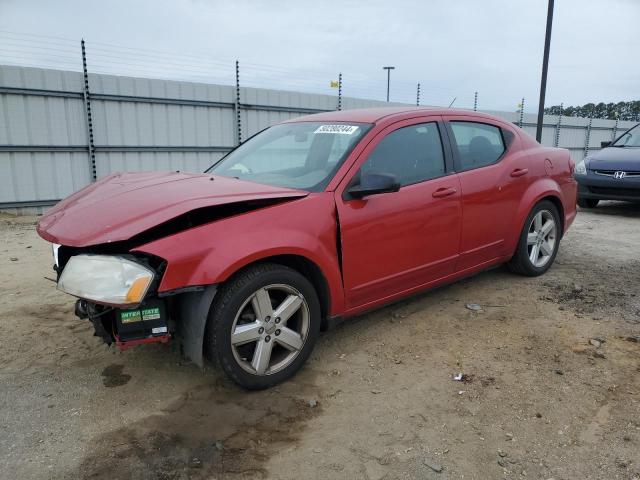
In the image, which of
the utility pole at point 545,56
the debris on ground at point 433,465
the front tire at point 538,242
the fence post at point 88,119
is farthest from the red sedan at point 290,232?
the utility pole at point 545,56

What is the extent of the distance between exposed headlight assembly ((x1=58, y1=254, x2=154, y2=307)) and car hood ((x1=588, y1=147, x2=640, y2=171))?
850cm

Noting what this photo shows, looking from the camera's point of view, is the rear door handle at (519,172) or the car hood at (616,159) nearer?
the rear door handle at (519,172)

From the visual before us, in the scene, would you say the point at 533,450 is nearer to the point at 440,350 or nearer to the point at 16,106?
the point at 440,350

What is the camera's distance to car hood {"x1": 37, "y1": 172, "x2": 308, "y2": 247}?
8.27ft

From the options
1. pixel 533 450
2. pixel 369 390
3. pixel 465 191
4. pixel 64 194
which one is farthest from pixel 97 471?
pixel 64 194

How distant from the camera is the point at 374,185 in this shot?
3059mm

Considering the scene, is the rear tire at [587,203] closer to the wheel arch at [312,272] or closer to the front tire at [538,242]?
the front tire at [538,242]

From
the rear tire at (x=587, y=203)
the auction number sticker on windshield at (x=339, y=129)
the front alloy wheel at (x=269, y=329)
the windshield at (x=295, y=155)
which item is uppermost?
the auction number sticker on windshield at (x=339, y=129)

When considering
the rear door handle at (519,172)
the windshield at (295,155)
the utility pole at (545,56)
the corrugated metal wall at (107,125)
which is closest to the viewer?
the windshield at (295,155)

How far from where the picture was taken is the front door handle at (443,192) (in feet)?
11.9

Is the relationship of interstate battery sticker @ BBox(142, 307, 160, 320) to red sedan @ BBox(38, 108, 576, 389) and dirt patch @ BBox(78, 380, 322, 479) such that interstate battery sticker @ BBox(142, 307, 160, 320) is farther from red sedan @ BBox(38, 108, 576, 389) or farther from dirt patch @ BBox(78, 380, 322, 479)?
dirt patch @ BBox(78, 380, 322, 479)

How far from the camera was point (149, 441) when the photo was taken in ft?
8.05

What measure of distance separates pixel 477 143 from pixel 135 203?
9.49ft

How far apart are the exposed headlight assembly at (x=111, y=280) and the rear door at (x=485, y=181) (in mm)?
2514
